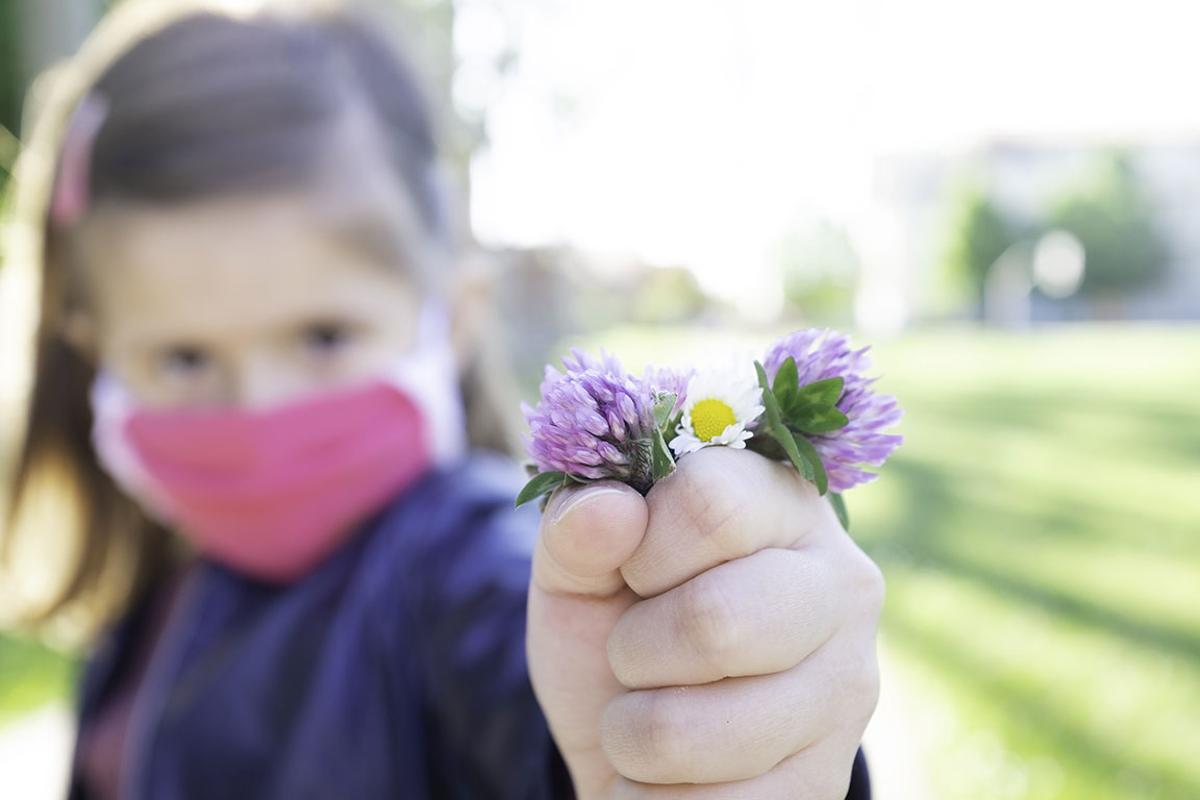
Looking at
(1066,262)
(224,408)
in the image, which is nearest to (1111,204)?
(1066,262)

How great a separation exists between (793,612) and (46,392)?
2.11 m

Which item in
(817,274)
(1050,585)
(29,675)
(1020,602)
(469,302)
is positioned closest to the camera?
(469,302)

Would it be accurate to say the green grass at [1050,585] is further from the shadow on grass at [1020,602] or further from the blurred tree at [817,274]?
the blurred tree at [817,274]

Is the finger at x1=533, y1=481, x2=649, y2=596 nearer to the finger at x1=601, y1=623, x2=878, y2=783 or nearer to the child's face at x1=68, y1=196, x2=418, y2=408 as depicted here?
the finger at x1=601, y1=623, x2=878, y2=783

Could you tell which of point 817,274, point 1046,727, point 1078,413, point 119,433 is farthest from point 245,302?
point 817,274

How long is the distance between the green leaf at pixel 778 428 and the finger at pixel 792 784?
21cm

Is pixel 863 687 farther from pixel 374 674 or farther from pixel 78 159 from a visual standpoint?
pixel 78 159

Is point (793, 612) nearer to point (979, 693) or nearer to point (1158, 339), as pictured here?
point (979, 693)

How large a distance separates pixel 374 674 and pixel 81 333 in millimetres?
1089

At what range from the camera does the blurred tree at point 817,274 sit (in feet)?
Result: 82.5

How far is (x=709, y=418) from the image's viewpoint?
728 mm

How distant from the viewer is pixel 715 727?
715mm

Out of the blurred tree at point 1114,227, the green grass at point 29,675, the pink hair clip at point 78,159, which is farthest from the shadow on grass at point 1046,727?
the blurred tree at point 1114,227

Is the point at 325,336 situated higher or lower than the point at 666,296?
higher
